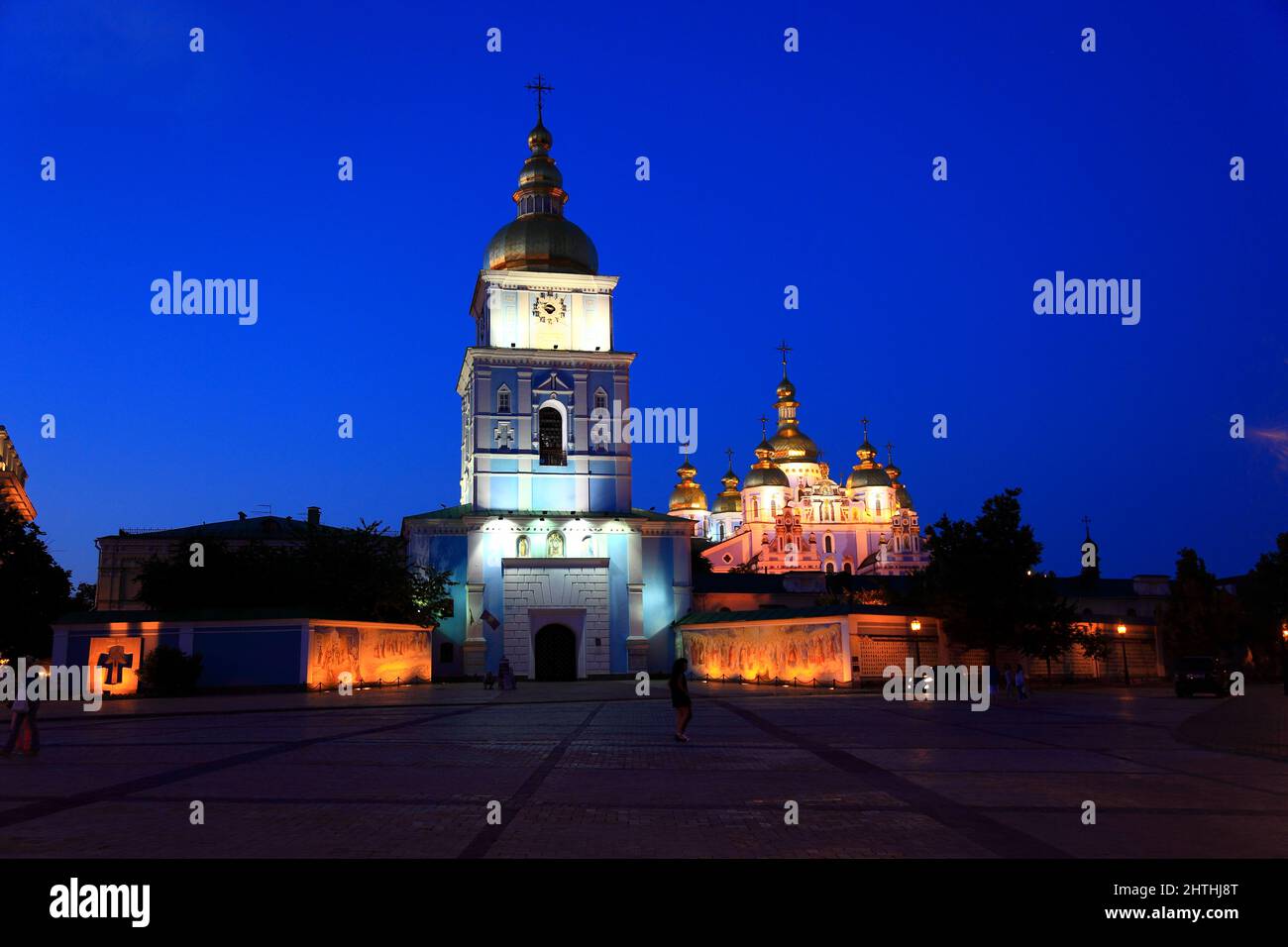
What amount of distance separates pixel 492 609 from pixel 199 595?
14143 mm

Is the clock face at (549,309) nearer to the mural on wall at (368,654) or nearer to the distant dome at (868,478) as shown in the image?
the mural on wall at (368,654)

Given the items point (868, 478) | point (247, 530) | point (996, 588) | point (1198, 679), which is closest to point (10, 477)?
point (247, 530)

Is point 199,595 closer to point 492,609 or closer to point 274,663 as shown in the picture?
point 274,663

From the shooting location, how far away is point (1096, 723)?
79.6 feet

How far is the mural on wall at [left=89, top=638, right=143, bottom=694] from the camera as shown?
38844mm

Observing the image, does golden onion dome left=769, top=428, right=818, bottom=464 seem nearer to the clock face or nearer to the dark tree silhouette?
the clock face

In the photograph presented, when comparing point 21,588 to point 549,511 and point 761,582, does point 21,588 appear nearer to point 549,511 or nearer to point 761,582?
point 549,511

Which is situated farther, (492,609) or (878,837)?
(492,609)

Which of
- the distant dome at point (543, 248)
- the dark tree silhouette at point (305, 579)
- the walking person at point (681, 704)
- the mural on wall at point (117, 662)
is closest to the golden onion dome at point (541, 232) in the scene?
the distant dome at point (543, 248)

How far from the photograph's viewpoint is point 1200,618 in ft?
186

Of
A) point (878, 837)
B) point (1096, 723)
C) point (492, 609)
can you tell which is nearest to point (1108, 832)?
point (878, 837)

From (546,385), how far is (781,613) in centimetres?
1730

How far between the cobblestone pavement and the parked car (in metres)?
15.4
